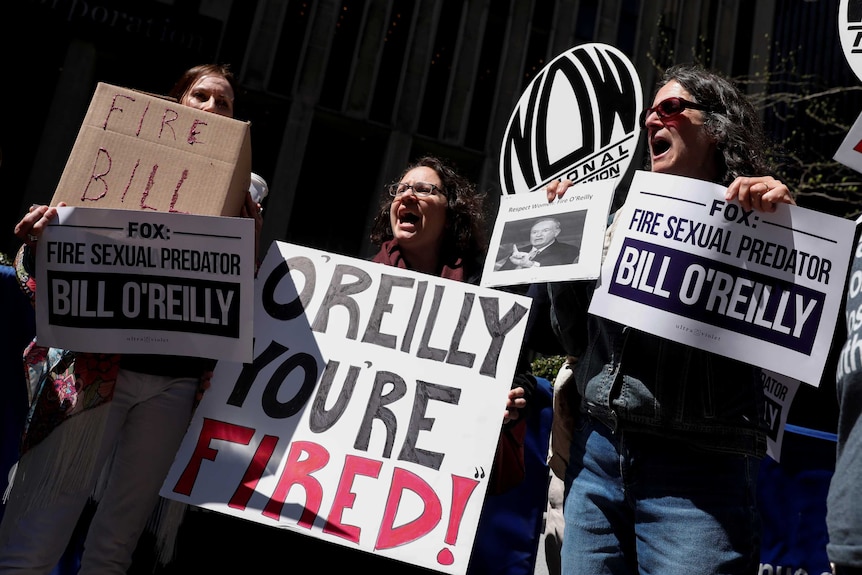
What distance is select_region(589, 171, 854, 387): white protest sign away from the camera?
1.60 meters

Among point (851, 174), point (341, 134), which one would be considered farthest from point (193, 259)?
point (341, 134)

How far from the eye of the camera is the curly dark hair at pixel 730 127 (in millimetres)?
1748

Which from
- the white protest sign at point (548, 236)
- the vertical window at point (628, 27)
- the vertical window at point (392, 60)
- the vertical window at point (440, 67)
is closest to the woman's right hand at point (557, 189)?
the white protest sign at point (548, 236)

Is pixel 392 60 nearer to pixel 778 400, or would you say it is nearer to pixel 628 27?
pixel 628 27

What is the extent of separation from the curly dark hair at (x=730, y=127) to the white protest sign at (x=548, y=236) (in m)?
0.31

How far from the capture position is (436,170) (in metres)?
2.89

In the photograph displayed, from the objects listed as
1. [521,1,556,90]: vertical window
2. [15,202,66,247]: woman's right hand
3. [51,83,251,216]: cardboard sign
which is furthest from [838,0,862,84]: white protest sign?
[521,1,556,90]: vertical window

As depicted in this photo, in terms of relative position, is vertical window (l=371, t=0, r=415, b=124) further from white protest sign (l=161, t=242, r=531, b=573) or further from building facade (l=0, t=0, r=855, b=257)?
white protest sign (l=161, t=242, r=531, b=573)

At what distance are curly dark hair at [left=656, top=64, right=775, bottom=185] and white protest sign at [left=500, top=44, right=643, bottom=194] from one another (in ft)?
2.75

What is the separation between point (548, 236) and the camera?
202 centimetres

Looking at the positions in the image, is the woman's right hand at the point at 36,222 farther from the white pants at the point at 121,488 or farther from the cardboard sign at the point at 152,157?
the white pants at the point at 121,488

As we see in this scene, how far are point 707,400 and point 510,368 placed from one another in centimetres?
75

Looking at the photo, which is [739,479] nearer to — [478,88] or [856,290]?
[856,290]

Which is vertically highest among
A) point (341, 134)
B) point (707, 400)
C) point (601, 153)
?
point (341, 134)
